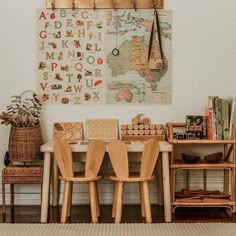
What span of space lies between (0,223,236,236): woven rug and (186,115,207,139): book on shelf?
0.82 metres

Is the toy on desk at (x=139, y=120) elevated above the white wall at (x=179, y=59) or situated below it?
below

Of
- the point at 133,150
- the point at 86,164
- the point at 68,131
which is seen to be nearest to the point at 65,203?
the point at 86,164

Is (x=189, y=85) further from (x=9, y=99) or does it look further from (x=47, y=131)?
(x=9, y=99)

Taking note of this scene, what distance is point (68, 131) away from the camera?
455 centimetres

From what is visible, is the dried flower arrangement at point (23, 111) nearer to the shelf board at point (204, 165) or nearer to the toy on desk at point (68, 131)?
the toy on desk at point (68, 131)

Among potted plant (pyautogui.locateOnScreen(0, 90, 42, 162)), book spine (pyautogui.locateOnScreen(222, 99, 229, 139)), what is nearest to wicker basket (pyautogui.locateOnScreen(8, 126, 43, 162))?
potted plant (pyautogui.locateOnScreen(0, 90, 42, 162))

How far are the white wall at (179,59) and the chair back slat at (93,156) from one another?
2.41 feet

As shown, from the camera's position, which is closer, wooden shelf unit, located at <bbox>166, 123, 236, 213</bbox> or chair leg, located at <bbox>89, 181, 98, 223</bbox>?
chair leg, located at <bbox>89, 181, 98, 223</bbox>

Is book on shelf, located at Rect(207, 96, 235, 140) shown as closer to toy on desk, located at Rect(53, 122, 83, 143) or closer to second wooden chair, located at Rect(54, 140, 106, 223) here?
second wooden chair, located at Rect(54, 140, 106, 223)

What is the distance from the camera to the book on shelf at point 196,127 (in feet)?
14.1

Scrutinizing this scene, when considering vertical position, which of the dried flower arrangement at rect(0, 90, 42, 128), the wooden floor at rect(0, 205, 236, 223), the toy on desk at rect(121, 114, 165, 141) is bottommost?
the wooden floor at rect(0, 205, 236, 223)

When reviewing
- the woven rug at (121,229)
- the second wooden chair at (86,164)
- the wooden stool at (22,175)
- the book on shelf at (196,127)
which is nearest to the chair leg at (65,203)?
the second wooden chair at (86,164)

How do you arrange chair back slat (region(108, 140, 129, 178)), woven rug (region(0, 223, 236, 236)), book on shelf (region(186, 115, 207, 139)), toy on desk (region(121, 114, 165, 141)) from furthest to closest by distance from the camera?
toy on desk (region(121, 114, 165, 141)), book on shelf (region(186, 115, 207, 139)), chair back slat (region(108, 140, 129, 178)), woven rug (region(0, 223, 236, 236))

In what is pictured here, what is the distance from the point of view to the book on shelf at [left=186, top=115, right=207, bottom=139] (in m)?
4.30
